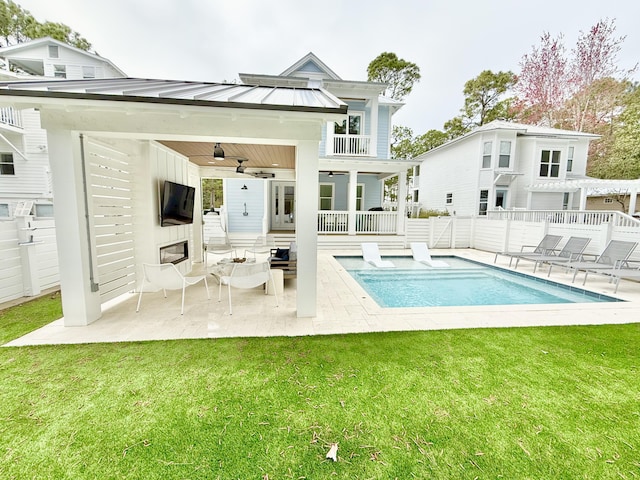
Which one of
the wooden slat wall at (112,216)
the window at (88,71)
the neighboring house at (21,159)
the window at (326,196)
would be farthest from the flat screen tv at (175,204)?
the window at (88,71)

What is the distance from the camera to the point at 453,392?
2688mm

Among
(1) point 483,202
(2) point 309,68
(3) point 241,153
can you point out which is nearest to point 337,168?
(2) point 309,68

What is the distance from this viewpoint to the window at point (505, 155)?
1584cm

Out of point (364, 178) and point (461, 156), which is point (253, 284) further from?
point (461, 156)

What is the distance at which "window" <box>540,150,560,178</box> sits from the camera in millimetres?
16172

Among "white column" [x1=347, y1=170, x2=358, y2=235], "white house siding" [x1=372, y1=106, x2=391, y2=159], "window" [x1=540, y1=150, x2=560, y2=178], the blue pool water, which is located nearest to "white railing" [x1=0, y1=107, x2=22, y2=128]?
"white column" [x1=347, y1=170, x2=358, y2=235]

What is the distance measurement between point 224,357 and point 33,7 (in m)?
29.5

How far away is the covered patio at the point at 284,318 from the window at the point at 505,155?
1213 centimetres

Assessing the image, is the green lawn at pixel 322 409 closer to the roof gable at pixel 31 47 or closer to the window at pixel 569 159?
the roof gable at pixel 31 47

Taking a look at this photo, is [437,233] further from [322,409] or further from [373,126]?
[322,409]

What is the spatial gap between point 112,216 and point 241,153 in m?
3.16

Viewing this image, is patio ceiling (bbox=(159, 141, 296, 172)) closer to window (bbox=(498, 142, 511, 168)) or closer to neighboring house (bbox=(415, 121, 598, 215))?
neighboring house (bbox=(415, 121, 598, 215))

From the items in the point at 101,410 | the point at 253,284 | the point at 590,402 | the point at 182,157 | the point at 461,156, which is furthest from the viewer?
the point at 461,156

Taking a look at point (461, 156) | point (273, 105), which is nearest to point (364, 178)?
point (461, 156)
